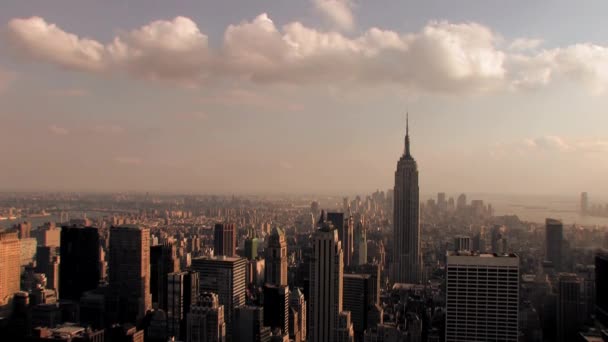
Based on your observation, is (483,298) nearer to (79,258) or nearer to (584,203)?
(584,203)

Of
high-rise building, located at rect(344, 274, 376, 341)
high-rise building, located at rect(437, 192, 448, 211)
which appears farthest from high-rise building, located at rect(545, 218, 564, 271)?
high-rise building, located at rect(344, 274, 376, 341)

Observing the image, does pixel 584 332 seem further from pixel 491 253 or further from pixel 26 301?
pixel 26 301

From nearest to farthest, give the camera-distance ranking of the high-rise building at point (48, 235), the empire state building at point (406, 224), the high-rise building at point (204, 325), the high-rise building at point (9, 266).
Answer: the high-rise building at point (204, 325) < the high-rise building at point (9, 266) < the high-rise building at point (48, 235) < the empire state building at point (406, 224)

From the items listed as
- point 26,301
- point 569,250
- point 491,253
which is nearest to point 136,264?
point 26,301

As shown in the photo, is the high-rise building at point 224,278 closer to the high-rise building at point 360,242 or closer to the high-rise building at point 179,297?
the high-rise building at point 179,297

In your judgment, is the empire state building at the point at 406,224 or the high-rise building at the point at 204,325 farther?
the empire state building at the point at 406,224

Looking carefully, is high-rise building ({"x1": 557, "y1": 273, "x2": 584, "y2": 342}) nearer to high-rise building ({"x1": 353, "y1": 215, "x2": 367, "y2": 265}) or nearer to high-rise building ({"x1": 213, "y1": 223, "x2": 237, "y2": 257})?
high-rise building ({"x1": 353, "y1": 215, "x2": 367, "y2": 265})

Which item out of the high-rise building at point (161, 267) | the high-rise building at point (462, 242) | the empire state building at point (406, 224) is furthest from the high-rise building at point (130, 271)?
the empire state building at point (406, 224)
